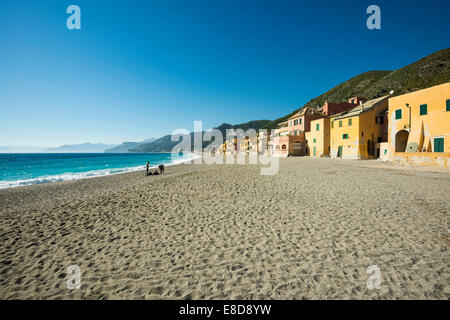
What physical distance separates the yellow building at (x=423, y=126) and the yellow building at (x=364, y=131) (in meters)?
6.08

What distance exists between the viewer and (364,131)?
3000 cm

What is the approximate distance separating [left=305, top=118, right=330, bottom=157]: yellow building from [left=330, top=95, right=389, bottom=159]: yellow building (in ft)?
12.4

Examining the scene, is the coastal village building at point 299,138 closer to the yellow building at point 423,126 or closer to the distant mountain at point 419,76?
the yellow building at point 423,126

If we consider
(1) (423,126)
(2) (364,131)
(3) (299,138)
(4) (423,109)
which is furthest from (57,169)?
(4) (423,109)

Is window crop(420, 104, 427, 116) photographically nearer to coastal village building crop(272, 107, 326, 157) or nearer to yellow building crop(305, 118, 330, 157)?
yellow building crop(305, 118, 330, 157)

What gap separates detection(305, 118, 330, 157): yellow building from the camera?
3684cm

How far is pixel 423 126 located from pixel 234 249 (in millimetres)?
27316

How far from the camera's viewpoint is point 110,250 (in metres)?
4.73

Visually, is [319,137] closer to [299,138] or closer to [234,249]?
[299,138]

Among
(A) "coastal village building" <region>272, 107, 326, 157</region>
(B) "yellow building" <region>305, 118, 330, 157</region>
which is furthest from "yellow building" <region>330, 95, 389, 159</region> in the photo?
(A) "coastal village building" <region>272, 107, 326, 157</region>

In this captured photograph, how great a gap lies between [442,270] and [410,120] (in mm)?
25792

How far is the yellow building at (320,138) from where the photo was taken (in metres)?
36.8

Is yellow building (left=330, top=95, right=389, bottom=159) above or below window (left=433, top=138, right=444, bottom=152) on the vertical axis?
above

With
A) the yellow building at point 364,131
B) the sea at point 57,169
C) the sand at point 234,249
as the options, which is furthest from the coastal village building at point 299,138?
the sand at point 234,249
